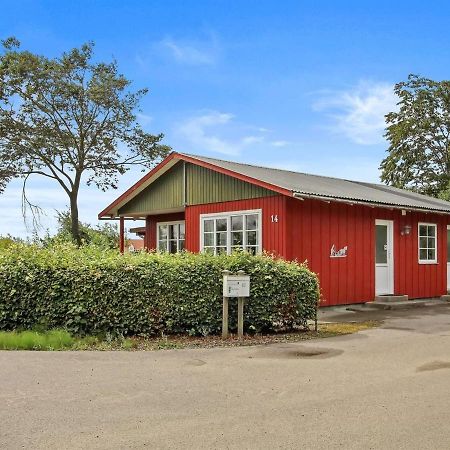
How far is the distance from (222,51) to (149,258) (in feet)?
15.5

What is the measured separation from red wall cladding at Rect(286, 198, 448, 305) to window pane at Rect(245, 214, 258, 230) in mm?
1267

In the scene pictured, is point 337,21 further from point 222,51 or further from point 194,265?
point 194,265

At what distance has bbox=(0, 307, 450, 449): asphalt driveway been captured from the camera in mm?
4613

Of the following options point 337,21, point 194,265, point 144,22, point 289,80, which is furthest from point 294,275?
point 144,22

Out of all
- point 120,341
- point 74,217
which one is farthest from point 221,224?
point 74,217

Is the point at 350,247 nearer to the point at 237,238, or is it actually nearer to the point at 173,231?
the point at 237,238

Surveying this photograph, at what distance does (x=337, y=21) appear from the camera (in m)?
11.9

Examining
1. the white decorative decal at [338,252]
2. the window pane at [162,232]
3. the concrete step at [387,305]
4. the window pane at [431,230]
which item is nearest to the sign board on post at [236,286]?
the white decorative decal at [338,252]

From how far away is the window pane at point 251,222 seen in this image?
14.6 meters

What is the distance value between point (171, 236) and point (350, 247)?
7528mm

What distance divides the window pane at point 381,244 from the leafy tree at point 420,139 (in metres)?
25.2

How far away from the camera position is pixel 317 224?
14102 mm

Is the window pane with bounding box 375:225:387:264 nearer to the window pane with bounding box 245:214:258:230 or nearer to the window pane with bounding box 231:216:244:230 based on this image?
the window pane with bounding box 245:214:258:230

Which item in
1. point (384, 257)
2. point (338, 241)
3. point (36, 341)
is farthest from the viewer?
point (384, 257)
